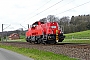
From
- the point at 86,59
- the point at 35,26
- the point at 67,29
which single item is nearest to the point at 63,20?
the point at 67,29

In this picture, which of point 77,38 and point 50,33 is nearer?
point 50,33

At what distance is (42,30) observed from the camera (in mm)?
36406

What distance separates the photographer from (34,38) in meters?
41.7

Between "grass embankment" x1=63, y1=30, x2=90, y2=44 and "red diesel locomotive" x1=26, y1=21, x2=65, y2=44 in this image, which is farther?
"grass embankment" x1=63, y1=30, x2=90, y2=44

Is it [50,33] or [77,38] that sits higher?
[50,33]

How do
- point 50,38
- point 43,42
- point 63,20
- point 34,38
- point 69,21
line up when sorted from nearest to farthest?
point 50,38
point 43,42
point 34,38
point 63,20
point 69,21

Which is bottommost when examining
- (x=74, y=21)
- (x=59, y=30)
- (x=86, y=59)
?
(x=86, y=59)

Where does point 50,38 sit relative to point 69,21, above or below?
below

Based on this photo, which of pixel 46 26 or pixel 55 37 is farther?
pixel 46 26

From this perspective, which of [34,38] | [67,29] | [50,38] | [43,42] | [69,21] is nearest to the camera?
[50,38]

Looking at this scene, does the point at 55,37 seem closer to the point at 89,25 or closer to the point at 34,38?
the point at 34,38

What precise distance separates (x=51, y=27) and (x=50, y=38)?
223cm

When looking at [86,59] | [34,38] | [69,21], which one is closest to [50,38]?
[34,38]

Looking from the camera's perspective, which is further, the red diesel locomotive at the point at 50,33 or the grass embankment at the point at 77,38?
the grass embankment at the point at 77,38
